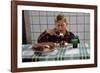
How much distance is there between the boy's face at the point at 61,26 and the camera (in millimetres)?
1572

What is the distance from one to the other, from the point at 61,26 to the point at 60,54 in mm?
223

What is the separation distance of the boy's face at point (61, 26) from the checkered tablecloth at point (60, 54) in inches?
5.8

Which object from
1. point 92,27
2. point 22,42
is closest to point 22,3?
point 22,42

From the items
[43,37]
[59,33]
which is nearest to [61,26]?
[59,33]

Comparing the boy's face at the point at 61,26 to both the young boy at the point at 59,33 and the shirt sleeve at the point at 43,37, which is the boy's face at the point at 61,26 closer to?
the young boy at the point at 59,33

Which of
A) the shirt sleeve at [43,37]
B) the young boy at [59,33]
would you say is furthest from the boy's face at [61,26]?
the shirt sleeve at [43,37]

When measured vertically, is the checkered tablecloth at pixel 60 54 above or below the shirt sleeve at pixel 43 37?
below

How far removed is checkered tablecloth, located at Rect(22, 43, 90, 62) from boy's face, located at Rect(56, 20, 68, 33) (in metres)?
0.15

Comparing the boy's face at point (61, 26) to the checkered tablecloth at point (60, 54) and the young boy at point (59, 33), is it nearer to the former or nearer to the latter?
the young boy at point (59, 33)

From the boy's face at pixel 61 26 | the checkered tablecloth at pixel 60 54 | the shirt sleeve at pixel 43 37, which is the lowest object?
the checkered tablecloth at pixel 60 54

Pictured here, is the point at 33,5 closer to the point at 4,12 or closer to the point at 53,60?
the point at 4,12

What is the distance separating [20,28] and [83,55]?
0.57 m

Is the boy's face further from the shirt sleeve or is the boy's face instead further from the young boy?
the shirt sleeve

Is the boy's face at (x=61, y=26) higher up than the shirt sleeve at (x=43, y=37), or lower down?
higher up
